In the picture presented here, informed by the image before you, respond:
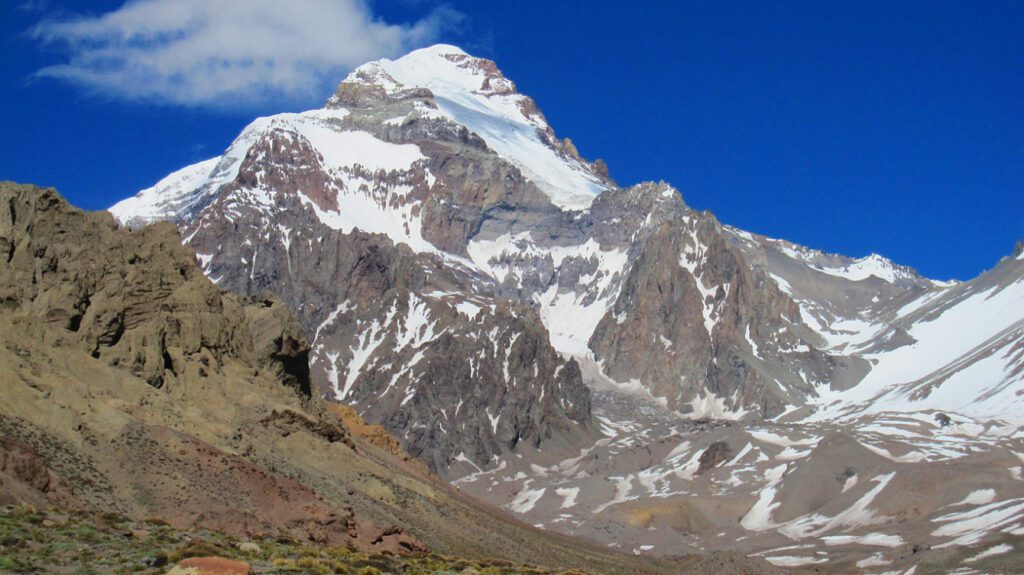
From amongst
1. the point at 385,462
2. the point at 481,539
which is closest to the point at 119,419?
the point at 481,539

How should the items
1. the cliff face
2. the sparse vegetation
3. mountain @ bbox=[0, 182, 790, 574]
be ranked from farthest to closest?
the cliff face → mountain @ bbox=[0, 182, 790, 574] → the sparse vegetation

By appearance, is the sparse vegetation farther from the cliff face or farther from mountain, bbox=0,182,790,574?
the cliff face

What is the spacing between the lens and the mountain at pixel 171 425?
2886 inches

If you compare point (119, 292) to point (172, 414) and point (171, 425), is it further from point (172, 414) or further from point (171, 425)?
point (171, 425)

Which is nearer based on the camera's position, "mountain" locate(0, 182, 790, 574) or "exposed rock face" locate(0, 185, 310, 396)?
"mountain" locate(0, 182, 790, 574)

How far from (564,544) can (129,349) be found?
4854cm

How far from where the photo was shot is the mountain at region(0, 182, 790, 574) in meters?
73.3

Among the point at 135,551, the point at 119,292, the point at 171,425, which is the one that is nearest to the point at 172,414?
the point at 171,425

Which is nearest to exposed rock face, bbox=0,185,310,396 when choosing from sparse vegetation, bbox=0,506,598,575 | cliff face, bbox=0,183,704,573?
cliff face, bbox=0,183,704,573

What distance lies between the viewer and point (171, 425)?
A: 89.4 meters

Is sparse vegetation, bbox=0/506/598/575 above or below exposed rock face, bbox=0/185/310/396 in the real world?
below

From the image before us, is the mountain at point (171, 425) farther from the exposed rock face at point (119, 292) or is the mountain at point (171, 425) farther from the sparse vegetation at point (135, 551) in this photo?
the sparse vegetation at point (135, 551)

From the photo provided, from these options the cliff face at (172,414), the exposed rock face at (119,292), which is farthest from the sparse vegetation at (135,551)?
the exposed rock face at (119,292)

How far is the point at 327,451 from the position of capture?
107 m
